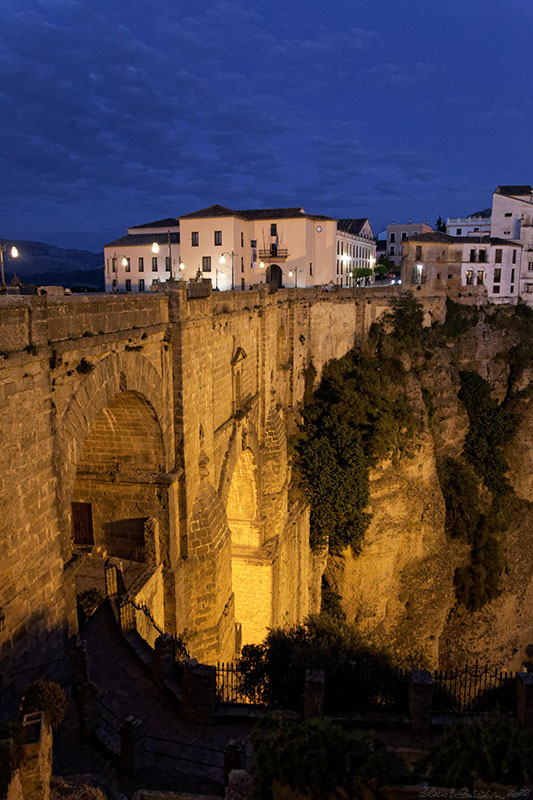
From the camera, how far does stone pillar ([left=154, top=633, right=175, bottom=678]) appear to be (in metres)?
9.91

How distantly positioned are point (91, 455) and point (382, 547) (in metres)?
16.7

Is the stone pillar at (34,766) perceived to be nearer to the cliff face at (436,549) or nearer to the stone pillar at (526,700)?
the stone pillar at (526,700)

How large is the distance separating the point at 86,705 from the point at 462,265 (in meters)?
39.3

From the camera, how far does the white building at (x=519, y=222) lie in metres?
44.4

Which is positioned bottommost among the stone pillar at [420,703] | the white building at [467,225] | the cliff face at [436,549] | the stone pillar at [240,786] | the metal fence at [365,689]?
the cliff face at [436,549]

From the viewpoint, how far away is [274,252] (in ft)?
140

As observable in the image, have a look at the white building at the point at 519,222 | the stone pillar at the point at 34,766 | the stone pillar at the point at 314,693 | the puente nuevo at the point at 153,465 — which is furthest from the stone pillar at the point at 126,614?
the white building at the point at 519,222

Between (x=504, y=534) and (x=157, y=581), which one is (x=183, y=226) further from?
(x=157, y=581)

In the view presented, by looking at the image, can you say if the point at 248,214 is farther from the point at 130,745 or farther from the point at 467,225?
the point at 130,745

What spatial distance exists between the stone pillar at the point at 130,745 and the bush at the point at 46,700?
3.79ft

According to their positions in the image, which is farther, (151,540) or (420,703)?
(151,540)

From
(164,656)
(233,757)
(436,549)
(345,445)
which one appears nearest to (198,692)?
(164,656)

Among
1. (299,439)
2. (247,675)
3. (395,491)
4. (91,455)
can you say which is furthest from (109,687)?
(395,491)

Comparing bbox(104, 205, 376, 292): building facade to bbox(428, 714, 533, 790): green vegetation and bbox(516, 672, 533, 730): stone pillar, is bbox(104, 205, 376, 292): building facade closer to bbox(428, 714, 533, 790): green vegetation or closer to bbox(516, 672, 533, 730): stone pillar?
bbox(516, 672, 533, 730): stone pillar
